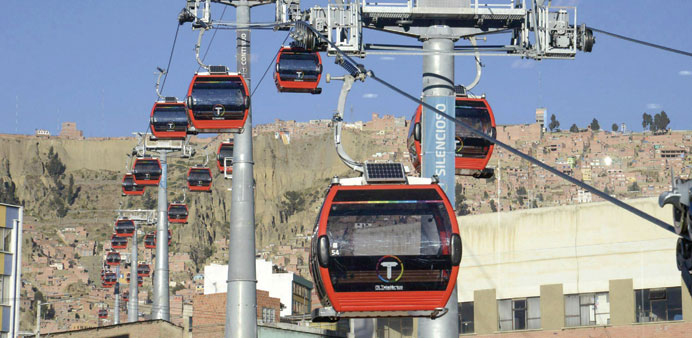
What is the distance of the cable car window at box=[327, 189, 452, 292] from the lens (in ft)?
56.1

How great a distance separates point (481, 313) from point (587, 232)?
6.89m

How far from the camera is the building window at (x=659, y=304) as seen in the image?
6028 cm

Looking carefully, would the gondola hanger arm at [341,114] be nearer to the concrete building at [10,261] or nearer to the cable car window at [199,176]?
the cable car window at [199,176]

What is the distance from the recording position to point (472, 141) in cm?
2258

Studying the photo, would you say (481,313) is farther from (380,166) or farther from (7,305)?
(380,166)

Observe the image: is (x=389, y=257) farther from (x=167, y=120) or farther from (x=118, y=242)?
(x=118, y=242)

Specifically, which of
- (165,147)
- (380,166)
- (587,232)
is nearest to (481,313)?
(587,232)

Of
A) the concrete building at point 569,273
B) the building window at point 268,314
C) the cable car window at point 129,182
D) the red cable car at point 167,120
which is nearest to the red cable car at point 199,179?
the cable car window at point 129,182

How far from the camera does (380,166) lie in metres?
18.3

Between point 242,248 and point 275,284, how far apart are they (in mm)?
72376

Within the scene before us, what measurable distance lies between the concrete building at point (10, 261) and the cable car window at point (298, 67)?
40.0m

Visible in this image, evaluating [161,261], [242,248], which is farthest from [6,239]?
[242,248]

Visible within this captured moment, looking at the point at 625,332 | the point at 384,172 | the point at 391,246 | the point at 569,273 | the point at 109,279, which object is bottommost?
the point at 625,332

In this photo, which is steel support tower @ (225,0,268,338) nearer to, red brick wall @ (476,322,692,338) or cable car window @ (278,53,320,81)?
cable car window @ (278,53,320,81)
